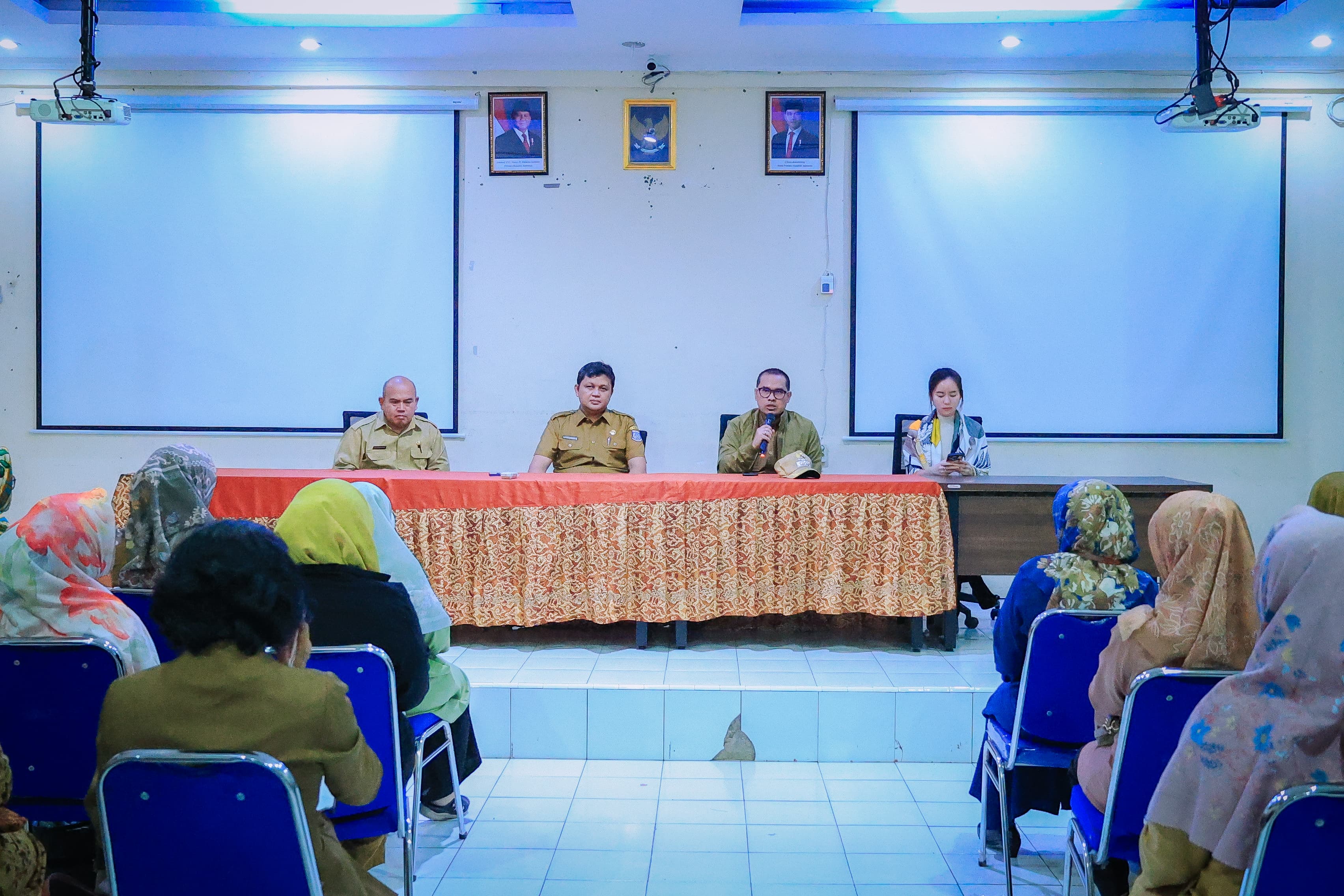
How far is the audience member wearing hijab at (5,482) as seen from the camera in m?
2.19

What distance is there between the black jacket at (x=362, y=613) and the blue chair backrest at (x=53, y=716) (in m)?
0.36

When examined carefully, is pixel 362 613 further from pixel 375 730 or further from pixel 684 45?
pixel 684 45

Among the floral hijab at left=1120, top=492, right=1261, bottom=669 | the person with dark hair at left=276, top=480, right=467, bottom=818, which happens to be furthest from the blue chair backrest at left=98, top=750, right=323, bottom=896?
the floral hijab at left=1120, top=492, right=1261, bottom=669

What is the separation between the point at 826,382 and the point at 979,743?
2831 millimetres

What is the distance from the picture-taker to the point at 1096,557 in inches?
87.1

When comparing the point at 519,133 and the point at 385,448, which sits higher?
the point at 519,133

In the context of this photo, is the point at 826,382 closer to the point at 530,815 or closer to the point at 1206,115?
the point at 1206,115

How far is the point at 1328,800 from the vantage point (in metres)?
1.18

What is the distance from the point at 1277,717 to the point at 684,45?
4.61 metres

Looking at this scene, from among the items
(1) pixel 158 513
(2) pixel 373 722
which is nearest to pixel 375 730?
(2) pixel 373 722

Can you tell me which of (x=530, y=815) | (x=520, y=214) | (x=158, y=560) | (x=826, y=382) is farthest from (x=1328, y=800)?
(x=520, y=214)

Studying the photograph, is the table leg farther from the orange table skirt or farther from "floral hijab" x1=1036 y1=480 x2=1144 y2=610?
"floral hijab" x1=1036 y1=480 x2=1144 y2=610

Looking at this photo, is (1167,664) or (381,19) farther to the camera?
(381,19)

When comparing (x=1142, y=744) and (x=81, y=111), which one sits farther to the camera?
(x=81, y=111)
